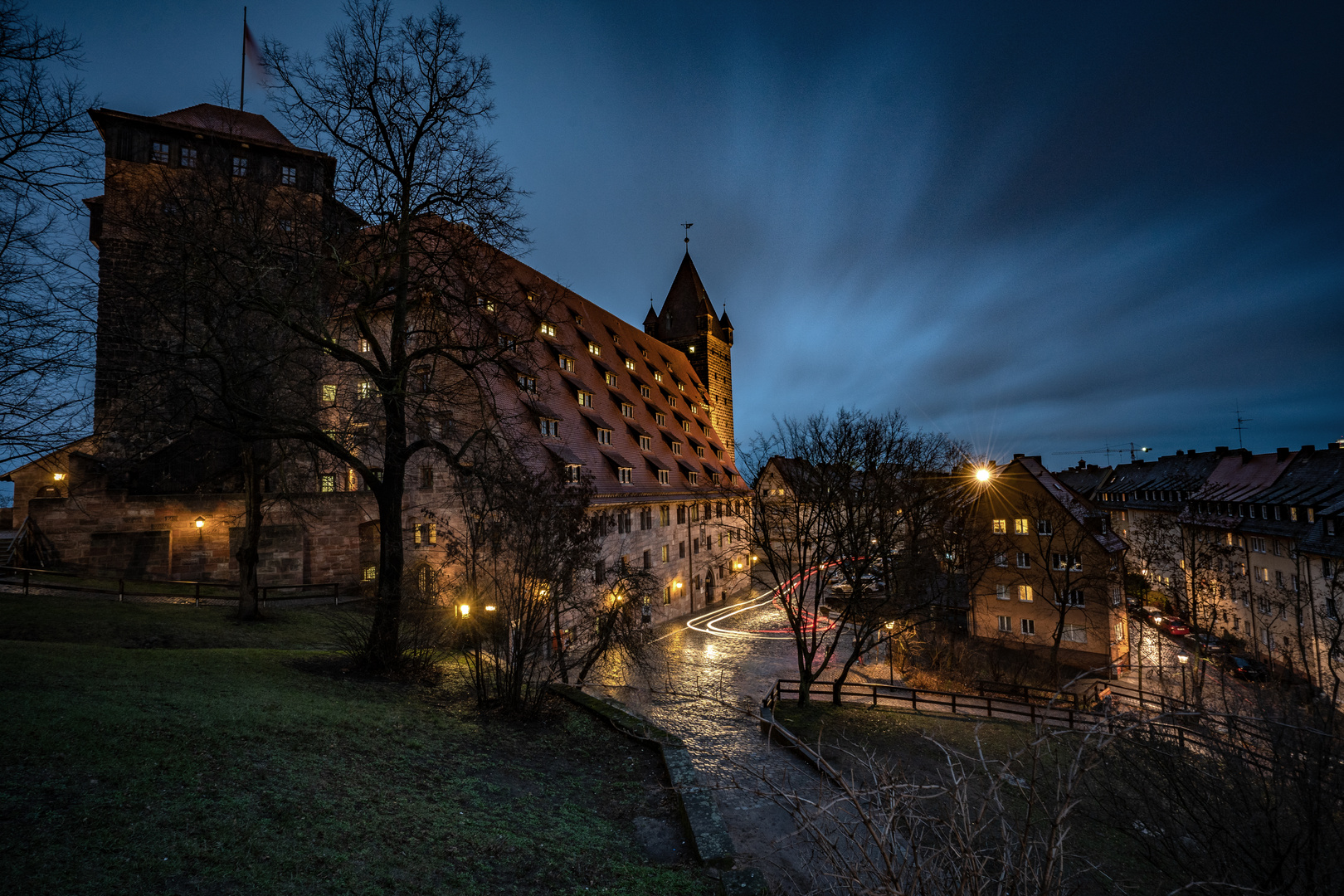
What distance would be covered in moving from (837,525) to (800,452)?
3231 mm

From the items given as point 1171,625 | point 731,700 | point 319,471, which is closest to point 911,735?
point 731,700

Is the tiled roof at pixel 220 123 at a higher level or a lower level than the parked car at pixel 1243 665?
higher

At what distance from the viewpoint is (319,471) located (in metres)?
18.1

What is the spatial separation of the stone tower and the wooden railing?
3563 cm

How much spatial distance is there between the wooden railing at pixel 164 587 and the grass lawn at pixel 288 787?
404 inches

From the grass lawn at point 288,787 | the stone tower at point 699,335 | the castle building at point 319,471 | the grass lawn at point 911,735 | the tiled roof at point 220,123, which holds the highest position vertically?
the tiled roof at point 220,123

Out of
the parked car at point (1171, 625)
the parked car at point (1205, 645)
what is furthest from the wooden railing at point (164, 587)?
the parked car at point (1171, 625)

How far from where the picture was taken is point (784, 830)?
9.87 meters

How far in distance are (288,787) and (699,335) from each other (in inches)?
2010

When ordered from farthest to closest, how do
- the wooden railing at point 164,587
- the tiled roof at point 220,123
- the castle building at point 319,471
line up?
1. the tiled roof at point 220,123
2. the castle building at point 319,471
3. the wooden railing at point 164,587

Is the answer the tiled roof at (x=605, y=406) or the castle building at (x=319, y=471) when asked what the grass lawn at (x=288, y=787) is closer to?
the castle building at (x=319, y=471)

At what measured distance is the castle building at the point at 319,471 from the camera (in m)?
22.2

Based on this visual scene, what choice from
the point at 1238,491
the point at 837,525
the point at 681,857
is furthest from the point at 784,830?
the point at 1238,491

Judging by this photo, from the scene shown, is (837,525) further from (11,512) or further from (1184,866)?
(11,512)
